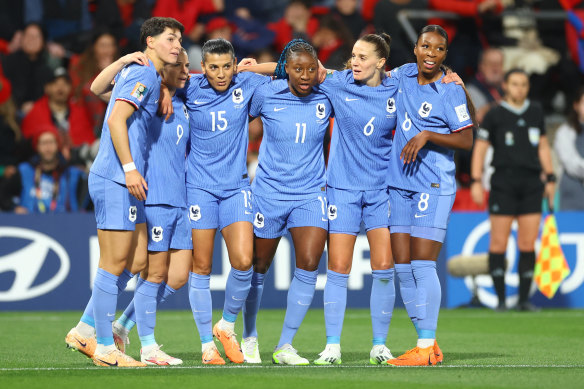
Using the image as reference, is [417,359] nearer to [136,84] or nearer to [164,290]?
[164,290]

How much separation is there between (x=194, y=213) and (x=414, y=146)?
1.57 metres

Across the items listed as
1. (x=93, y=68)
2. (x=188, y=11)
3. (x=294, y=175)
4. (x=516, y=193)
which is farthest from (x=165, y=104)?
(x=188, y=11)

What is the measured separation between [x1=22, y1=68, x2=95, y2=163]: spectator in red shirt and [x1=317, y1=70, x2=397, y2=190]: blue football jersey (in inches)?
258

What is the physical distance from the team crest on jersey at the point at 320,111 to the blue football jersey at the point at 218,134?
472 mm

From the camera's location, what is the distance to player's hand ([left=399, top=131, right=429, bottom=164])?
6.79 m

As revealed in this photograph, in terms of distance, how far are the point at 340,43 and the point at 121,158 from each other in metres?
7.89

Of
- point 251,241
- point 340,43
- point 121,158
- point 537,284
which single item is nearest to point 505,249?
point 537,284

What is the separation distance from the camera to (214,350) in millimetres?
6938

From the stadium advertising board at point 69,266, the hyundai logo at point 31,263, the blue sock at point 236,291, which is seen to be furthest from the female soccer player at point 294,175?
the hyundai logo at point 31,263

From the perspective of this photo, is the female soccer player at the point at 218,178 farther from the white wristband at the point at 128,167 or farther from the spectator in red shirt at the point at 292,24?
the spectator in red shirt at the point at 292,24

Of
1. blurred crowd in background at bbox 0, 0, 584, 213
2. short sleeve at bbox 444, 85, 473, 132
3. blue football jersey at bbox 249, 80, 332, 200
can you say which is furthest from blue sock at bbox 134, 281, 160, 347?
blurred crowd in background at bbox 0, 0, 584, 213

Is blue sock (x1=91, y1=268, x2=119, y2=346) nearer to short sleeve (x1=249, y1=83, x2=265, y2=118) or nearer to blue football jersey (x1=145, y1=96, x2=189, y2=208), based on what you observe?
blue football jersey (x1=145, y1=96, x2=189, y2=208)

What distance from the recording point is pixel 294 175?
6.97 metres

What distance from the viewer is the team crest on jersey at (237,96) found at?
705 cm
